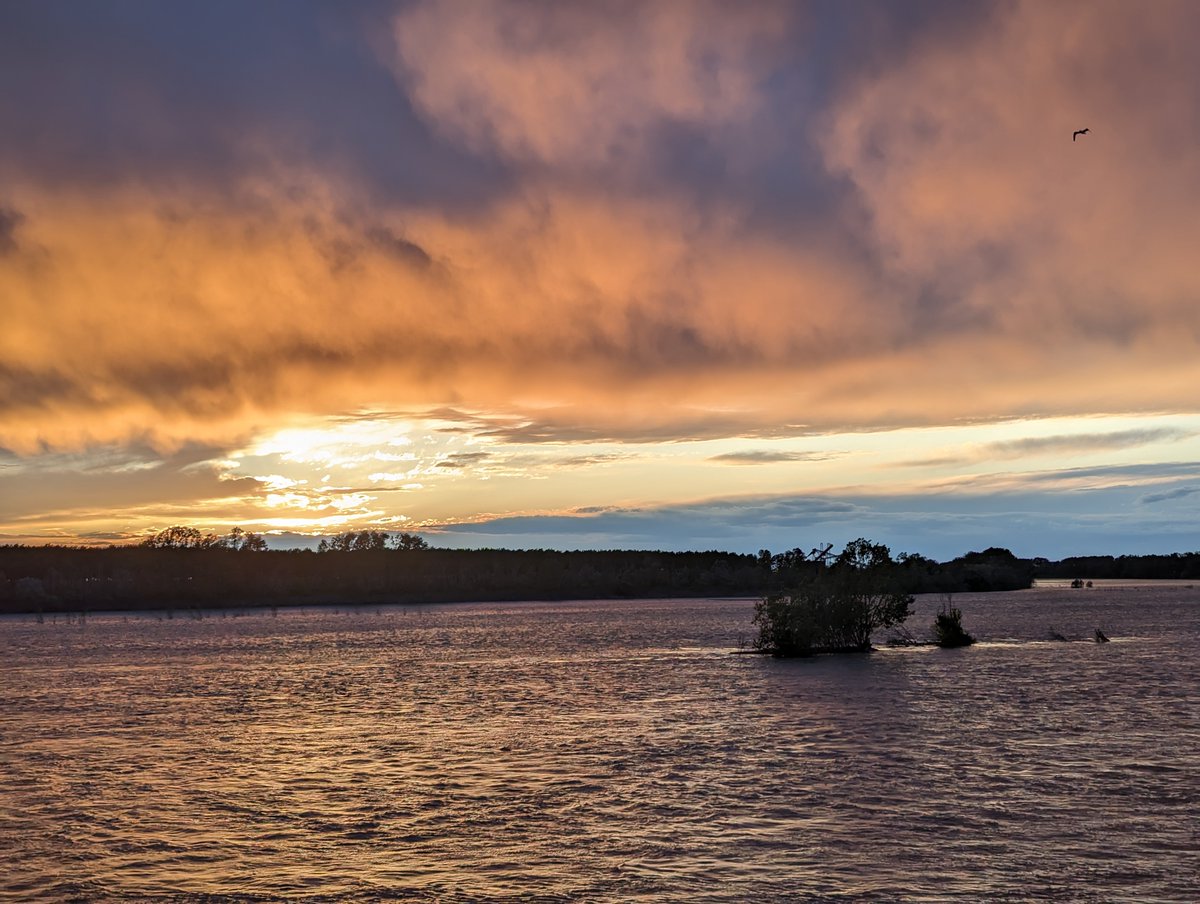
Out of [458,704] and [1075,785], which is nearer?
[1075,785]

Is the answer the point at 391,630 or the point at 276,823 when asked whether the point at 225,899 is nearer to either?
the point at 276,823

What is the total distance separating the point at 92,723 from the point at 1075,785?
35.1 metres

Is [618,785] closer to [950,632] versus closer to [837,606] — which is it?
[837,606]

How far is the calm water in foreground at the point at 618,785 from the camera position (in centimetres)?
1945

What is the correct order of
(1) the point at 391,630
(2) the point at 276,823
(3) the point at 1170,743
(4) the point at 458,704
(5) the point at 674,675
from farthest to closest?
(1) the point at 391,630, (5) the point at 674,675, (4) the point at 458,704, (3) the point at 1170,743, (2) the point at 276,823

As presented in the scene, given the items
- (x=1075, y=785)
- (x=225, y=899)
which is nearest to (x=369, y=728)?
(x=225, y=899)

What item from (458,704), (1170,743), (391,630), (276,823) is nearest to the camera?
(276,823)

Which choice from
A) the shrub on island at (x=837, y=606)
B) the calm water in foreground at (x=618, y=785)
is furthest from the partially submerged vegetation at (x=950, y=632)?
the calm water in foreground at (x=618, y=785)

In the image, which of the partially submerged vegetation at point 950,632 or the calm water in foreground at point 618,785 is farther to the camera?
the partially submerged vegetation at point 950,632

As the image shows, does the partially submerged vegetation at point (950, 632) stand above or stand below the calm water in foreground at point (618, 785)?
above

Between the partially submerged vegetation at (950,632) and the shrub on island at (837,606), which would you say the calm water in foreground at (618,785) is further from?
the partially submerged vegetation at (950,632)

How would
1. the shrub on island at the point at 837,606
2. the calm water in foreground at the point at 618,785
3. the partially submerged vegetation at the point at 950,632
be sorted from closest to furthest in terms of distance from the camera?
the calm water in foreground at the point at 618,785 → the shrub on island at the point at 837,606 → the partially submerged vegetation at the point at 950,632

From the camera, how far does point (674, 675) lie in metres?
58.2

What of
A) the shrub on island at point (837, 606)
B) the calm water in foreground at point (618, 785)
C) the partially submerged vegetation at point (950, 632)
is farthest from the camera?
the partially submerged vegetation at point (950, 632)
